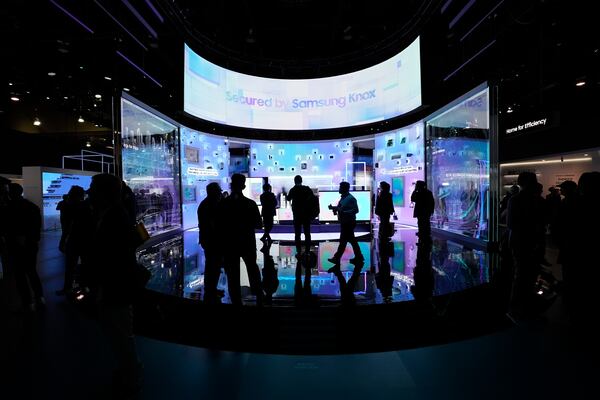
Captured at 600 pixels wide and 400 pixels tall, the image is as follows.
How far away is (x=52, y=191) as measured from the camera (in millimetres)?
12469

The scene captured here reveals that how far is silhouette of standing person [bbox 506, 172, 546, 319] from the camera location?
10.5 feet

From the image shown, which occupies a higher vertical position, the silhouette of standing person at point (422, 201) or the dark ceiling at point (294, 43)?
the dark ceiling at point (294, 43)

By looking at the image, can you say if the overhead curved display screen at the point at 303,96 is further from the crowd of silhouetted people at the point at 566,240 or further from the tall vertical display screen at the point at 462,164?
the crowd of silhouetted people at the point at 566,240

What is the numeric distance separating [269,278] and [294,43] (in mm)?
9372

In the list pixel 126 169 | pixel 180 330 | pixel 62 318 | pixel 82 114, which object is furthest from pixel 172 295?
pixel 82 114

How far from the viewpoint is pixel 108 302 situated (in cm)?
202

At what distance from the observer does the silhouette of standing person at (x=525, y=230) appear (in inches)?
126

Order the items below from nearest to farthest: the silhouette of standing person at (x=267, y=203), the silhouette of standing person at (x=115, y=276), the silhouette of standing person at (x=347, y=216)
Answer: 1. the silhouette of standing person at (x=115, y=276)
2. the silhouette of standing person at (x=347, y=216)
3. the silhouette of standing person at (x=267, y=203)

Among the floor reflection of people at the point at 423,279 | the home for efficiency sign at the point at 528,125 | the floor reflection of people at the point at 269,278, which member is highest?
the home for efficiency sign at the point at 528,125

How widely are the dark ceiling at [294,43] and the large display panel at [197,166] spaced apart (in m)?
0.70

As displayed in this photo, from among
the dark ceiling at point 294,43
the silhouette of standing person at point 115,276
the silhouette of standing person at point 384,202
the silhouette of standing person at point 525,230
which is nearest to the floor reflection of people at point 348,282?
the silhouette of standing person at point 525,230

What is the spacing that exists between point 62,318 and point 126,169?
10.7ft

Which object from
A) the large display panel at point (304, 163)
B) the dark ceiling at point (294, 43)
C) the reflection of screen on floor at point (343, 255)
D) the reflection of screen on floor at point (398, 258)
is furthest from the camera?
the large display panel at point (304, 163)

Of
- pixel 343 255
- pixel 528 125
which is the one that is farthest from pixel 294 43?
pixel 528 125
